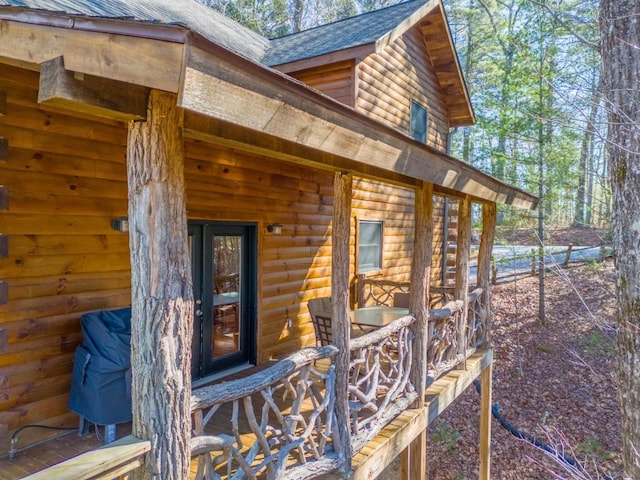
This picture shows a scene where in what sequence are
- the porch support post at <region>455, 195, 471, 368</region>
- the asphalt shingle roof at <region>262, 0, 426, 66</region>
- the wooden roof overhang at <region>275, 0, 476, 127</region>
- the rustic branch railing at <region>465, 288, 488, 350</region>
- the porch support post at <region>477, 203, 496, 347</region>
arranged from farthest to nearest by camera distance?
the asphalt shingle roof at <region>262, 0, 426, 66</region> < the wooden roof overhang at <region>275, 0, 476, 127</region> < the porch support post at <region>477, 203, 496, 347</region> < the rustic branch railing at <region>465, 288, 488, 350</region> < the porch support post at <region>455, 195, 471, 368</region>

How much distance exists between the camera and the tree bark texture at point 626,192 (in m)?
4.05

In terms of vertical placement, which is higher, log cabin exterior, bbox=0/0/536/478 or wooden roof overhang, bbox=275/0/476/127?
wooden roof overhang, bbox=275/0/476/127

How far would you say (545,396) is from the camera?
360 inches

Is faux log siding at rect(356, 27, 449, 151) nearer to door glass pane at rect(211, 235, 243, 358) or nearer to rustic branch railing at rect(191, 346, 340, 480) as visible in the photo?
door glass pane at rect(211, 235, 243, 358)

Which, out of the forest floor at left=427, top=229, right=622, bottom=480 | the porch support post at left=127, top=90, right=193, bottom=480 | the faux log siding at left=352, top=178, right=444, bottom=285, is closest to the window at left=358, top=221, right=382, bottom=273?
the faux log siding at left=352, top=178, right=444, bottom=285

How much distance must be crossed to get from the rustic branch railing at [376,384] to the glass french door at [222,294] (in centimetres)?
205

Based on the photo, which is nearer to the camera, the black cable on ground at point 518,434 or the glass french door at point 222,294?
the glass french door at point 222,294

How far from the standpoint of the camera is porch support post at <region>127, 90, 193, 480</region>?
2.04 metres

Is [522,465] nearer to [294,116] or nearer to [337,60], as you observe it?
[337,60]

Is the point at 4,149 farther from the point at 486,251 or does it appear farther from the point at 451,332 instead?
the point at 486,251

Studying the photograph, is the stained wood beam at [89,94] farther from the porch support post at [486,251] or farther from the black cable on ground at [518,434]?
the black cable on ground at [518,434]

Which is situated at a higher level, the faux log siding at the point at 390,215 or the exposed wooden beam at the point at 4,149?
the exposed wooden beam at the point at 4,149

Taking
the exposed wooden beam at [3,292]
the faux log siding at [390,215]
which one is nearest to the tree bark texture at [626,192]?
the faux log siding at [390,215]

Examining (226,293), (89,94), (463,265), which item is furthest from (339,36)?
(89,94)
